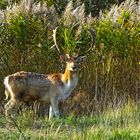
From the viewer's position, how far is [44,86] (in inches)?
467

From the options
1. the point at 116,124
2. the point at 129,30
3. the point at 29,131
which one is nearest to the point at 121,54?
the point at 129,30

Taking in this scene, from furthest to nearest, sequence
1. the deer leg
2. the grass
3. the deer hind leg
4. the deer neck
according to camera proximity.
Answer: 1. the deer neck
2. the deer leg
3. the deer hind leg
4. the grass

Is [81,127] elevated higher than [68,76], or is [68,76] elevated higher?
[68,76]

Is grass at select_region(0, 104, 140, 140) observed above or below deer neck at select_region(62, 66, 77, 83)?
below

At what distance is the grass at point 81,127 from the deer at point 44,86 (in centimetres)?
54

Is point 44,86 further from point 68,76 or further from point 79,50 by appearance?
point 79,50

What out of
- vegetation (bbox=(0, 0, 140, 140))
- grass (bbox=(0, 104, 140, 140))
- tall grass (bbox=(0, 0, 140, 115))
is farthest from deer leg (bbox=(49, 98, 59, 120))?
tall grass (bbox=(0, 0, 140, 115))

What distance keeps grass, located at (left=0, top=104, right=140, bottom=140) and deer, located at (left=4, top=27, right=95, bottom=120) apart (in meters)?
0.54

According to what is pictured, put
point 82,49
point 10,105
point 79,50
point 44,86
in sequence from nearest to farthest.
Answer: point 10,105 → point 44,86 → point 79,50 → point 82,49

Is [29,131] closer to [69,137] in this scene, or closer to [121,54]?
[69,137]

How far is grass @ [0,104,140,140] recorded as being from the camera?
8922mm

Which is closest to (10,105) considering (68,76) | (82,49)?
(68,76)

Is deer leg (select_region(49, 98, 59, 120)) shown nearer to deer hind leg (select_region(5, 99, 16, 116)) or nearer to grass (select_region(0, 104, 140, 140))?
grass (select_region(0, 104, 140, 140))

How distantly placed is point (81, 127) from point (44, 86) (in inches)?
73.6
